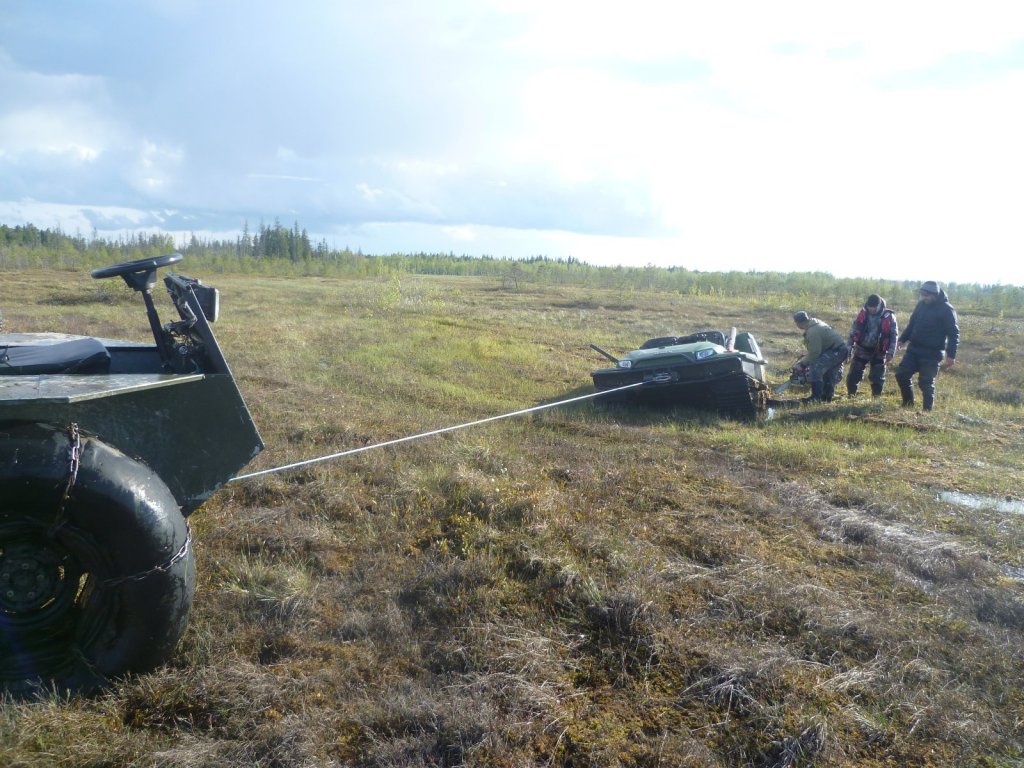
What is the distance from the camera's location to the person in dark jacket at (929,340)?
382 inches

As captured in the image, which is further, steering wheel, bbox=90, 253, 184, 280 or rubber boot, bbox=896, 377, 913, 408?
rubber boot, bbox=896, 377, 913, 408

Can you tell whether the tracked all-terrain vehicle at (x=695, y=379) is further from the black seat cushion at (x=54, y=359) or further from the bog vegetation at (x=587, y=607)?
the black seat cushion at (x=54, y=359)

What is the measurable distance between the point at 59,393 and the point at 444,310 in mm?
22597

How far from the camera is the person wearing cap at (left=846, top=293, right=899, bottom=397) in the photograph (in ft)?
35.1

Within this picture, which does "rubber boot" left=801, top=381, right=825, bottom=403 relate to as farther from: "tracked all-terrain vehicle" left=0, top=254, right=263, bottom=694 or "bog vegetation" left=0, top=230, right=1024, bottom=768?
"tracked all-terrain vehicle" left=0, top=254, right=263, bottom=694

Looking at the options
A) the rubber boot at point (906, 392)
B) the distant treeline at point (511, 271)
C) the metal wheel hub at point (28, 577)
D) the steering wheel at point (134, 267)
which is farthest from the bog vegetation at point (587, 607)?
the distant treeline at point (511, 271)

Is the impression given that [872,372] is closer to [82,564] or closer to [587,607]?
[587,607]

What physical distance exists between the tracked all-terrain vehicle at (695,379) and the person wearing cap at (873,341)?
2.91m

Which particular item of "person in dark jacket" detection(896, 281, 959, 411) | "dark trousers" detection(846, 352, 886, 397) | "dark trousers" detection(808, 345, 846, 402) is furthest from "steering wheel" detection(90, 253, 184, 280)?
"dark trousers" detection(846, 352, 886, 397)

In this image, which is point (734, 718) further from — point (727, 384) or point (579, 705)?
point (727, 384)

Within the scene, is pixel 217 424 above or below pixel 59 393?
below

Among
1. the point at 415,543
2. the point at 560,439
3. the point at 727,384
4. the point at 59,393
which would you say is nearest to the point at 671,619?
the point at 415,543

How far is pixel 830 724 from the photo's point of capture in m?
2.71

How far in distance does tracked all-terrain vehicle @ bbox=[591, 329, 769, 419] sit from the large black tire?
634cm
